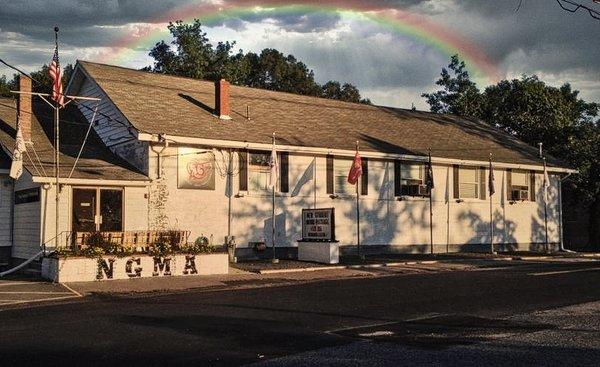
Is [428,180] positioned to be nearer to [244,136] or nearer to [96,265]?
[244,136]

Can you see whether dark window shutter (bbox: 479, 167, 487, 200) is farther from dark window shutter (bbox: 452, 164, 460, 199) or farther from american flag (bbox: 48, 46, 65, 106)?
american flag (bbox: 48, 46, 65, 106)

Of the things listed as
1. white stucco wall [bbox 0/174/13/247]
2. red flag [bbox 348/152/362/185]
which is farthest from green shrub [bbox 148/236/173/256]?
red flag [bbox 348/152/362/185]

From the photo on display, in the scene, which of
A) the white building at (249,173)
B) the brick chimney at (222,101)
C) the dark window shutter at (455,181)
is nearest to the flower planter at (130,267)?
the white building at (249,173)

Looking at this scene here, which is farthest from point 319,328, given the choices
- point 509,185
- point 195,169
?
point 509,185

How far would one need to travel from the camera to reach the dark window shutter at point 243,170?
27328 mm

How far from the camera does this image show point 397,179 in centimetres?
3219

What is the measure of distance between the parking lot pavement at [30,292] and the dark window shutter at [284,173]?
37.1ft

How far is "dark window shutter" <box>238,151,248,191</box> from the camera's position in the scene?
27328 mm

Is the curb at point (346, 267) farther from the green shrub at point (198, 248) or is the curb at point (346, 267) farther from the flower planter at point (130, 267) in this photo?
the green shrub at point (198, 248)

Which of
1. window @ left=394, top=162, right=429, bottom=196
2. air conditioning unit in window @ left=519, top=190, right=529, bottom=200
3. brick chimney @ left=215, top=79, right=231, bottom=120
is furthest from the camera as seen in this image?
air conditioning unit in window @ left=519, top=190, right=529, bottom=200

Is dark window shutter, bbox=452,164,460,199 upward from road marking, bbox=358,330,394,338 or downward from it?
upward

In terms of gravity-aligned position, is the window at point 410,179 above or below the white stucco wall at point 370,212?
above

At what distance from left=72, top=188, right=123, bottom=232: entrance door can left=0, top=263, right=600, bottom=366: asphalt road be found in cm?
729

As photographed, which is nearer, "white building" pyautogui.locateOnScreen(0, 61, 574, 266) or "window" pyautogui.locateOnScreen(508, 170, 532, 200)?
"white building" pyautogui.locateOnScreen(0, 61, 574, 266)
